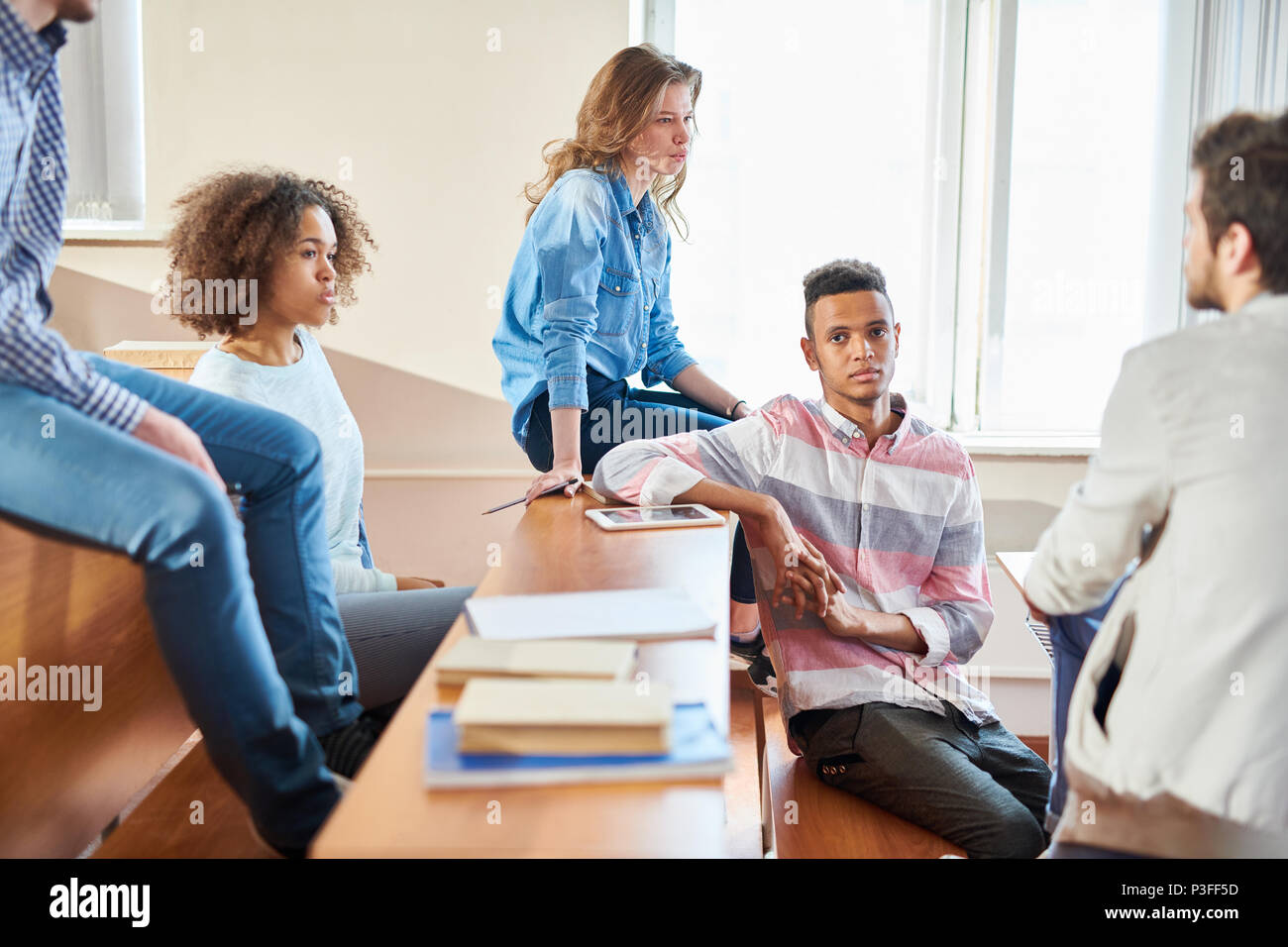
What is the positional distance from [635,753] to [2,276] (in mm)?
789

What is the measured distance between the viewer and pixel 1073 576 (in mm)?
1083

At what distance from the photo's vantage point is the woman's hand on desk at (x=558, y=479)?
2.01 meters

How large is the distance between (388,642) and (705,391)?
46.4 inches

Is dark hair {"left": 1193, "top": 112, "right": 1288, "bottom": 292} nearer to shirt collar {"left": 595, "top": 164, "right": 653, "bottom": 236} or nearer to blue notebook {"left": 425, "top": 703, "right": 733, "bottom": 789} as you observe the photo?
blue notebook {"left": 425, "top": 703, "right": 733, "bottom": 789}

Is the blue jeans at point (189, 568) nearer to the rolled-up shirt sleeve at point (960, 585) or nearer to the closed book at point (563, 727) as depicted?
the closed book at point (563, 727)

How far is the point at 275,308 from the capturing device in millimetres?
1825

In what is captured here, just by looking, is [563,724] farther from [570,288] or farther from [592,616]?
[570,288]

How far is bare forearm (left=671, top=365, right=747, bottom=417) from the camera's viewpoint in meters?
2.49

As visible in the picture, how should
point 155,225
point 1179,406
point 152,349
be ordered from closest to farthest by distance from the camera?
point 1179,406
point 152,349
point 155,225

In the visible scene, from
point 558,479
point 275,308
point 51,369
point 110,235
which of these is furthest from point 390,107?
point 51,369

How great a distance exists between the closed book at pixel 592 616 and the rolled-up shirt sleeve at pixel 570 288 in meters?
0.87
